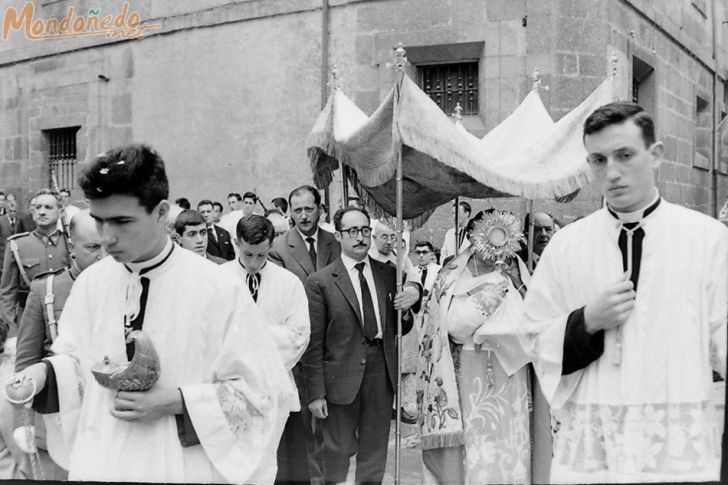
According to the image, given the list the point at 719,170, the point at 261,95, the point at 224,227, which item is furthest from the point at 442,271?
the point at 261,95

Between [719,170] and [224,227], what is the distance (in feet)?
15.4

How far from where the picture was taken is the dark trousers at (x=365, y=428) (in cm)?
469

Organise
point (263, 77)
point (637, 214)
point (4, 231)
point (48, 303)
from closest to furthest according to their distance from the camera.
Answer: point (637, 214)
point (48, 303)
point (4, 231)
point (263, 77)

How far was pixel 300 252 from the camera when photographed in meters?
5.59

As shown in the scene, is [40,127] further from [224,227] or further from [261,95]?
[261,95]

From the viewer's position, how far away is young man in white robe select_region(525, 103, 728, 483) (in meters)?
2.35

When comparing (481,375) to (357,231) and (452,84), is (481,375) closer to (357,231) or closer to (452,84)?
(357,231)

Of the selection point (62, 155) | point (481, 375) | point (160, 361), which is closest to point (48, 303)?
point (160, 361)

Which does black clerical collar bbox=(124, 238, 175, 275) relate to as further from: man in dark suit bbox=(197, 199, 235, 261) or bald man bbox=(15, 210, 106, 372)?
man in dark suit bbox=(197, 199, 235, 261)

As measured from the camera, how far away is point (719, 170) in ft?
13.4

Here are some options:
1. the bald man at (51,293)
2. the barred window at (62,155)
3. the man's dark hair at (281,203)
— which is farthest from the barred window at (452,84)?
the bald man at (51,293)

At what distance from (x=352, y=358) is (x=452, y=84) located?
4907mm

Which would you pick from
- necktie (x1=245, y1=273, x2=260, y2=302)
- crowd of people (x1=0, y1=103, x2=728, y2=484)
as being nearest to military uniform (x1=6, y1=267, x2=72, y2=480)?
crowd of people (x1=0, y1=103, x2=728, y2=484)

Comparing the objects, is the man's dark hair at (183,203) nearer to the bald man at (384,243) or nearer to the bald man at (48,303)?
the bald man at (384,243)
